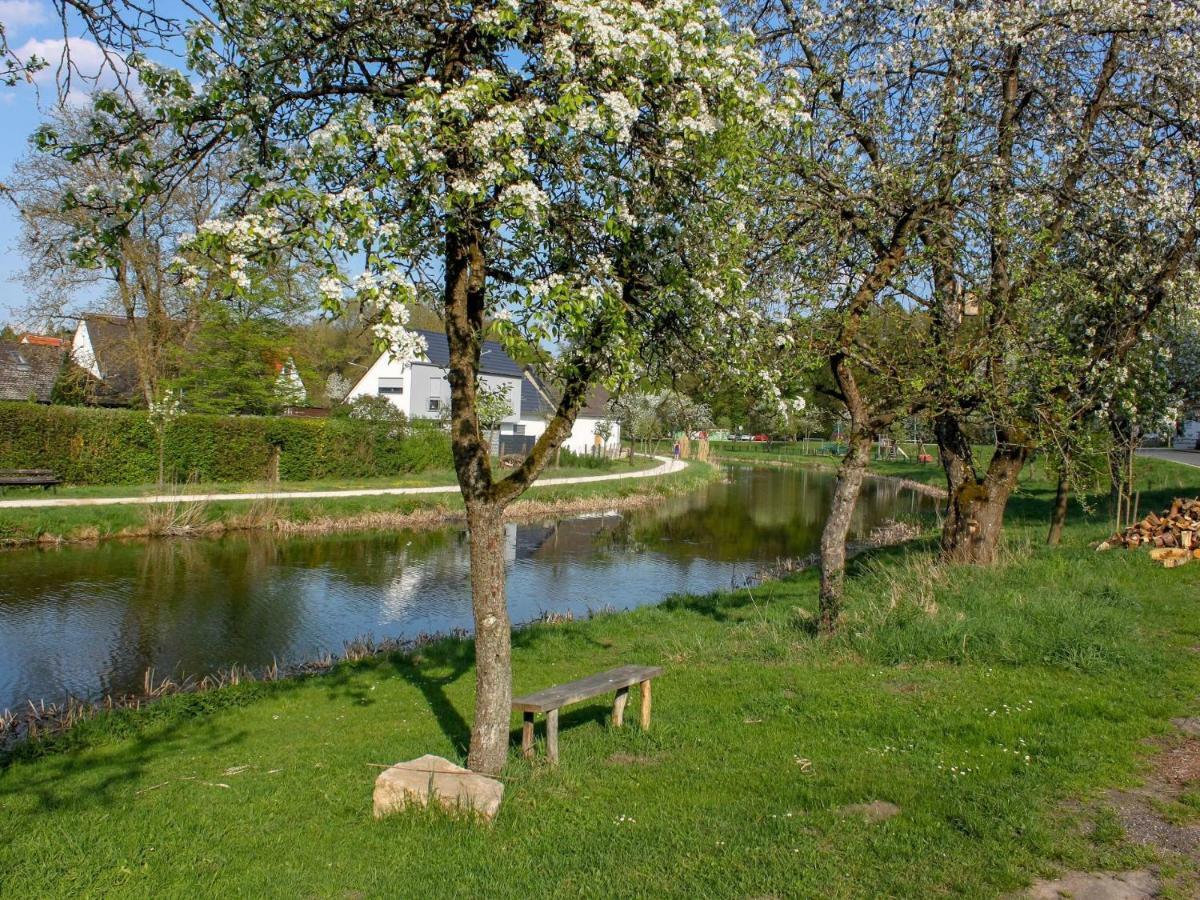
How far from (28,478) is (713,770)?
938 inches

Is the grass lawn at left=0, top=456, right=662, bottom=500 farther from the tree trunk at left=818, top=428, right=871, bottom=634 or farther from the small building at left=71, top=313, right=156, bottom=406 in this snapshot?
the tree trunk at left=818, top=428, right=871, bottom=634

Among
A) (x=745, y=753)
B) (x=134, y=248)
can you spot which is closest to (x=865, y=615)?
(x=745, y=753)

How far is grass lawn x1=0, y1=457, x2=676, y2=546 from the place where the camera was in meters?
20.8

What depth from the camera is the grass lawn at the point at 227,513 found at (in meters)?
20.8

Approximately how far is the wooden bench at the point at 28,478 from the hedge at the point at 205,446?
2.34 ft

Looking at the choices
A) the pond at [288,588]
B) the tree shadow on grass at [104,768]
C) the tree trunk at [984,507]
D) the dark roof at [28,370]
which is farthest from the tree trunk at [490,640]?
the dark roof at [28,370]

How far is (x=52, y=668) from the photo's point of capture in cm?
1227

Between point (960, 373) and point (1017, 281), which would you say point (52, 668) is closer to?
point (960, 373)

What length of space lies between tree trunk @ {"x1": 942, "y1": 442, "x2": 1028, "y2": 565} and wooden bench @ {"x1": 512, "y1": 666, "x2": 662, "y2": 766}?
739cm

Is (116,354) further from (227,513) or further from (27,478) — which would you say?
(227,513)

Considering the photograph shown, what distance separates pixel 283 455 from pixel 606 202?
88.4 feet

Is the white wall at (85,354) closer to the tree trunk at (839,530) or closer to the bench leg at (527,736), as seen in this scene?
the tree trunk at (839,530)

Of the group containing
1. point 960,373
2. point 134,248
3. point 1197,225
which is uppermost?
point 134,248

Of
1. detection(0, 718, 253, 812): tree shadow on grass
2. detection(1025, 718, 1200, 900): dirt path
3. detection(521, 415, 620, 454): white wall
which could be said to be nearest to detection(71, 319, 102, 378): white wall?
detection(521, 415, 620, 454): white wall
